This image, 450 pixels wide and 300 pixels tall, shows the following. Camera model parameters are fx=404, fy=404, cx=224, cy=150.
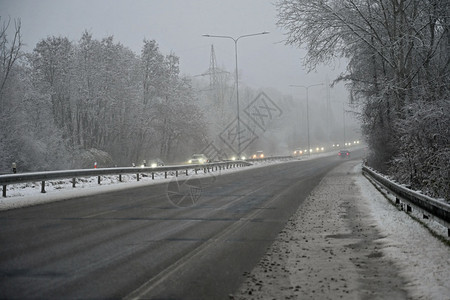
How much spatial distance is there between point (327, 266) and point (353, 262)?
0.51m

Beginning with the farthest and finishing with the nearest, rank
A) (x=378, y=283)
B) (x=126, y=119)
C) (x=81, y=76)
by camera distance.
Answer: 1. (x=126, y=119)
2. (x=81, y=76)
3. (x=378, y=283)

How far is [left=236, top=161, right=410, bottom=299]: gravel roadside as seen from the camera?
16.9 ft

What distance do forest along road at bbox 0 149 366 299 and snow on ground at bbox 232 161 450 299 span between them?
413 millimetres

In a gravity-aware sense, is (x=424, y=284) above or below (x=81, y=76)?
below

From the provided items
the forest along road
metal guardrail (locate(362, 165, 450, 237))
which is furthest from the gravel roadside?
metal guardrail (locate(362, 165, 450, 237))

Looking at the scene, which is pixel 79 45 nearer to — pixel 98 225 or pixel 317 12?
pixel 317 12

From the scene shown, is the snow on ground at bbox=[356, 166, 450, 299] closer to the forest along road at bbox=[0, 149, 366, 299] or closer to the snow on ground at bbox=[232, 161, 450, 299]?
the snow on ground at bbox=[232, 161, 450, 299]

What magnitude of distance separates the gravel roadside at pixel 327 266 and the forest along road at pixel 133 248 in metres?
0.33

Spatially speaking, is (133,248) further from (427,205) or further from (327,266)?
(427,205)

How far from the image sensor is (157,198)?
52.0 feet

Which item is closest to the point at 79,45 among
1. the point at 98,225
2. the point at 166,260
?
the point at 98,225

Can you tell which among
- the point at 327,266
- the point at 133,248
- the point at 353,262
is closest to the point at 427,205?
the point at 353,262

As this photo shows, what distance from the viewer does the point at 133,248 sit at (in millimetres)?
7391

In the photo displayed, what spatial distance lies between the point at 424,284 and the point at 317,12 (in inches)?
632
